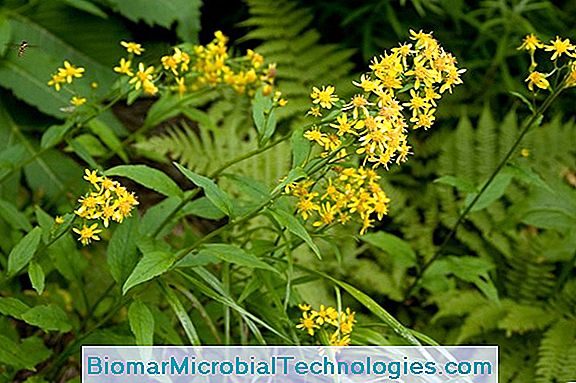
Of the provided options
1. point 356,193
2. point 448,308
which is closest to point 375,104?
point 356,193

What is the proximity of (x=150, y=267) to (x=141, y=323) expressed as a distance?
0.12 meters

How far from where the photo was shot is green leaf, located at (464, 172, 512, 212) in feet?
5.41

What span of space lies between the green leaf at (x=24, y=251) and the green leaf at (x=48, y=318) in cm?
7

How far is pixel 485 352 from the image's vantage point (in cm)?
194

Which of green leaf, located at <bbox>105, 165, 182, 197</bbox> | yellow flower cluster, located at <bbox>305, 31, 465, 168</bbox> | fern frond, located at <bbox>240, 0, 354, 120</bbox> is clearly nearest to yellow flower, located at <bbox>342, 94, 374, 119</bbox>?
yellow flower cluster, located at <bbox>305, 31, 465, 168</bbox>

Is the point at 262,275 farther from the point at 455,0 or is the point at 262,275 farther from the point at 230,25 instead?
the point at 230,25

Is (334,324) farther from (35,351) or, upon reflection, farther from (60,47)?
(60,47)

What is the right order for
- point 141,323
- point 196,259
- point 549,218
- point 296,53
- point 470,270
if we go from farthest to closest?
point 296,53, point 549,218, point 470,270, point 196,259, point 141,323

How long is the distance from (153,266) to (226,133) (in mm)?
1203

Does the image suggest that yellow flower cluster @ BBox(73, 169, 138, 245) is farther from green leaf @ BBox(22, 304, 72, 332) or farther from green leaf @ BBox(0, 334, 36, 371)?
green leaf @ BBox(0, 334, 36, 371)

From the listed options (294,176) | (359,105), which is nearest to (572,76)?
(359,105)

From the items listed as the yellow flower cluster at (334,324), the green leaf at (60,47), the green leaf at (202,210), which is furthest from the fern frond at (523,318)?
the green leaf at (60,47)

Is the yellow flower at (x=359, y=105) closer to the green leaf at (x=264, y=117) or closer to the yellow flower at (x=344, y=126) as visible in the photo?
the yellow flower at (x=344, y=126)

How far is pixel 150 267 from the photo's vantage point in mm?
1181
